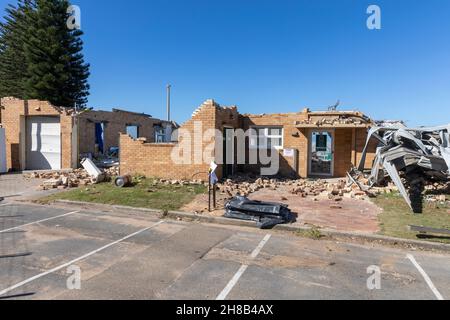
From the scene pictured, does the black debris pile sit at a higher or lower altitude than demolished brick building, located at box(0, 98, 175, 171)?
lower

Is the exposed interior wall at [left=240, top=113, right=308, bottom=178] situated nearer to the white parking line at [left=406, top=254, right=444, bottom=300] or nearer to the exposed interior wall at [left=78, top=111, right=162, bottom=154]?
the white parking line at [left=406, top=254, right=444, bottom=300]

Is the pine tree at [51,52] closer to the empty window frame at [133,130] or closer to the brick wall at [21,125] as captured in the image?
the empty window frame at [133,130]

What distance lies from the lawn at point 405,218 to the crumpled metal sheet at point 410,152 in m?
0.44

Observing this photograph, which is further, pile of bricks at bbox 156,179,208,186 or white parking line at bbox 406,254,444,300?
pile of bricks at bbox 156,179,208,186

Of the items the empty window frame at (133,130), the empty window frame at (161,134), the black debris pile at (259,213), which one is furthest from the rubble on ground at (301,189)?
the empty window frame at (161,134)

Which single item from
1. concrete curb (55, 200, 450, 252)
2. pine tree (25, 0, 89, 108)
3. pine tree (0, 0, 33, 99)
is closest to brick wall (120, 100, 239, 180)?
concrete curb (55, 200, 450, 252)

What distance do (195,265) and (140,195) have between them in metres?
5.63

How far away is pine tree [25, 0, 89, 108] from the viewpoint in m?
26.1

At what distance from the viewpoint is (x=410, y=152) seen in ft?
32.7

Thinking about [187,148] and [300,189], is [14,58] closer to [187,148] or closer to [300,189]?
[187,148]

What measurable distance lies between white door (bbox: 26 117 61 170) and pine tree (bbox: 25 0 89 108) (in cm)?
1140

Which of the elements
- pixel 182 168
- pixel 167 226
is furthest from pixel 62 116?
pixel 167 226

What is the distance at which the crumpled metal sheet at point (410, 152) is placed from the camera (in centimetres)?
904
